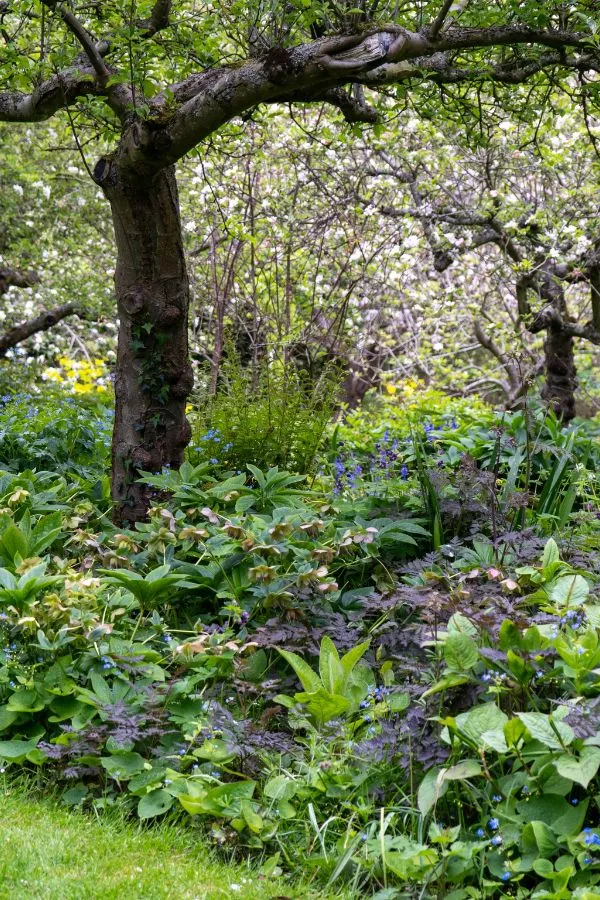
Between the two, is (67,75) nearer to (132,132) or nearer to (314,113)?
(132,132)

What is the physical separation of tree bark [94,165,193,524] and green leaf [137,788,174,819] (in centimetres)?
219

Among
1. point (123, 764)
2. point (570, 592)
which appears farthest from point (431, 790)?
point (123, 764)

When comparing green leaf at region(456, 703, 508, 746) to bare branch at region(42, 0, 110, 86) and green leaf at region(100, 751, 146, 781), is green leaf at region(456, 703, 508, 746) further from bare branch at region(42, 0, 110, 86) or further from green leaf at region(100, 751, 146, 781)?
bare branch at region(42, 0, 110, 86)

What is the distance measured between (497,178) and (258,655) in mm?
6708

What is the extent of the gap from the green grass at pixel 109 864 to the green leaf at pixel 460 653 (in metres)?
0.74

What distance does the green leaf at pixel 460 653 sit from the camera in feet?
8.90

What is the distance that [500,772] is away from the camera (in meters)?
2.61

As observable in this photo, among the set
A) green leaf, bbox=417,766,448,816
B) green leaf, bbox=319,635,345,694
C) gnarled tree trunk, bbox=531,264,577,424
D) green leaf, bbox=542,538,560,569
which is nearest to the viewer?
green leaf, bbox=417,766,448,816

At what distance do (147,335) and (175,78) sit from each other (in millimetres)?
1619

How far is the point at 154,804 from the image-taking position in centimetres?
268

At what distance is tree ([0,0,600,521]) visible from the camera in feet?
13.5

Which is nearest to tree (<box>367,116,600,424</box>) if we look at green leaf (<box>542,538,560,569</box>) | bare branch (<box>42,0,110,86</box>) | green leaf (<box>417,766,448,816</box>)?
bare branch (<box>42,0,110,86</box>)

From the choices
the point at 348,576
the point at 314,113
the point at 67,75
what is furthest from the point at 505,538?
the point at 314,113

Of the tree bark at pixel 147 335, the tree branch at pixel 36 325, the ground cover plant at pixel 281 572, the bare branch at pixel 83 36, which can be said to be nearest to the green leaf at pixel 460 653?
the ground cover plant at pixel 281 572
